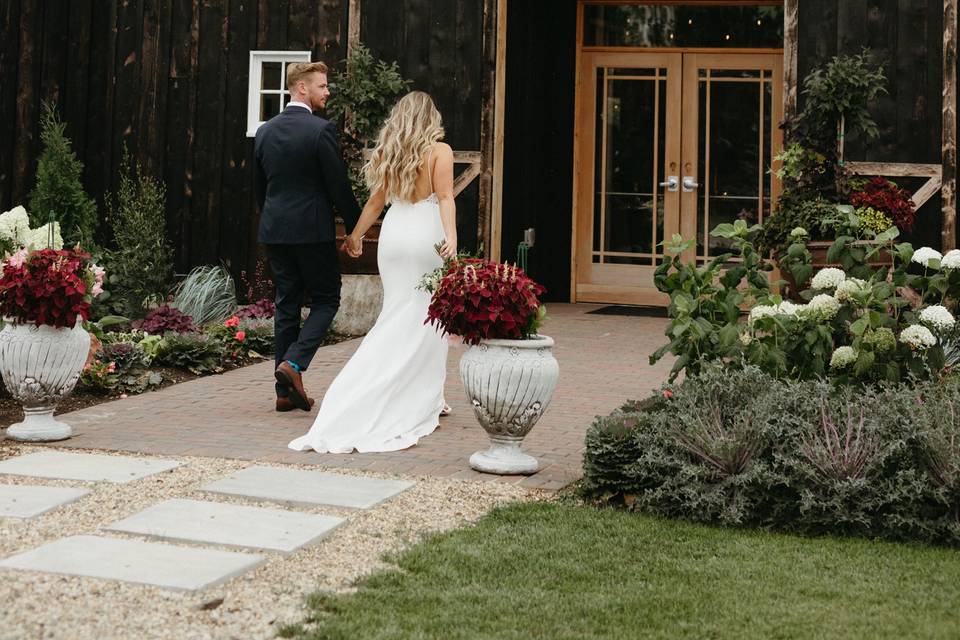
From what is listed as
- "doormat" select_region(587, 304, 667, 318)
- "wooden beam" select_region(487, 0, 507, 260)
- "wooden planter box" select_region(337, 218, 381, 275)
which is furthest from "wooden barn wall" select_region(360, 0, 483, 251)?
"doormat" select_region(587, 304, 667, 318)

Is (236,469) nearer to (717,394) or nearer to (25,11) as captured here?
(717,394)

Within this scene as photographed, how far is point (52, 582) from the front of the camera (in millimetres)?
3877

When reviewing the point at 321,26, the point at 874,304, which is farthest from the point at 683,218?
the point at 874,304

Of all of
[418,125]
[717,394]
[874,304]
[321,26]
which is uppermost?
[321,26]

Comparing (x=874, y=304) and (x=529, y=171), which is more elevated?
(x=529, y=171)

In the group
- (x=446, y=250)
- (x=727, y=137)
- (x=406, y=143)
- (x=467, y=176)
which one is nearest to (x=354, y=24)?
(x=467, y=176)

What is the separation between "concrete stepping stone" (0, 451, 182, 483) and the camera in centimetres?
536

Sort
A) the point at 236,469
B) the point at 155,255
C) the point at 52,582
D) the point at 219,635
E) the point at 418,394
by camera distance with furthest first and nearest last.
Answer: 1. the point at 155,255
2. the point at 418,394
3. the point at 236,469
4. the point at 52,582
5. the point at 219,635

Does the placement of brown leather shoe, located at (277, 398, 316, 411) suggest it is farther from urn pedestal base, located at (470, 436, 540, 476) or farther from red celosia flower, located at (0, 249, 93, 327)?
urn pedestal base, located at (470, 436, 540, 476)

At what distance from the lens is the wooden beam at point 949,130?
33.9 ft

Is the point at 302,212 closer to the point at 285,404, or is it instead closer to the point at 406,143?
the point at 406,143

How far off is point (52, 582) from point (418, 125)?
3333 mm

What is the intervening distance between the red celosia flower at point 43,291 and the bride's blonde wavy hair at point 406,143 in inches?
62.8

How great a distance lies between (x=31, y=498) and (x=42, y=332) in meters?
1.38
